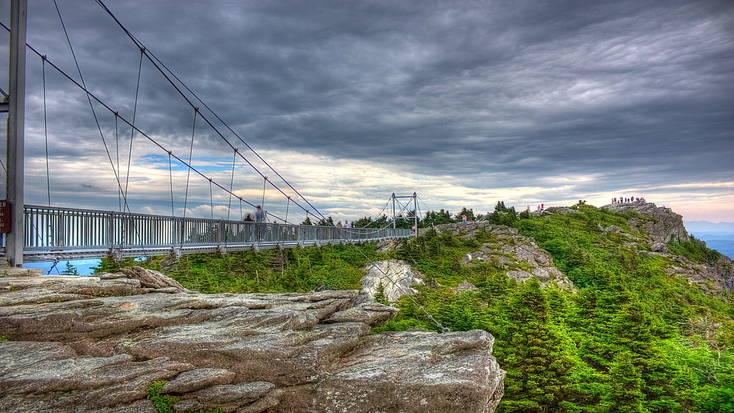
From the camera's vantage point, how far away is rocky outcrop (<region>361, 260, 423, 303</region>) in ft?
123

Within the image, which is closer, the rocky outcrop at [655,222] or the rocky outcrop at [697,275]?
the rocky outcrop at [697,275]

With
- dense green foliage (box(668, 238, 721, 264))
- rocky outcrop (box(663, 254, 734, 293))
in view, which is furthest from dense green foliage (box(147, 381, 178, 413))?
dense green foliage (box(668, 238, 721, 264))

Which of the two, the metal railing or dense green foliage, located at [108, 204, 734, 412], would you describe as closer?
the metal railing

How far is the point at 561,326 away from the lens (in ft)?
82.2

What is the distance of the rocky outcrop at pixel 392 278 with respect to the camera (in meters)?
37.4

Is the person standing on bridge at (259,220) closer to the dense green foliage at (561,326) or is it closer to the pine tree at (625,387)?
the dense green foliage at (561,326)

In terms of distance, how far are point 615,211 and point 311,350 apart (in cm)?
9519

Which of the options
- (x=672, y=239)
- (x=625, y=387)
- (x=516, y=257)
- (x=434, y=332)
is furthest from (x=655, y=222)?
(x=434, y=332)

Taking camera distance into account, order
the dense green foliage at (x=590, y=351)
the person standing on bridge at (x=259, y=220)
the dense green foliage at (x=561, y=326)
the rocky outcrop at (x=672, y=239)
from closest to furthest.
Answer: the dense green foliage at (x=590, y=351) < the dense green foliage at (x=561, y=326) < the person standing on bridge at (x=259, y=220) < the rocky outcrop at (x=672, y=239)

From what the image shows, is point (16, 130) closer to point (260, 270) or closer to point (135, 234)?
point (135, 234)

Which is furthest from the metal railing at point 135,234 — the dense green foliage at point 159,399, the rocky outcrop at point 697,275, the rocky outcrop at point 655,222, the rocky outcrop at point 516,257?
the rocky outcrop at point 655,222

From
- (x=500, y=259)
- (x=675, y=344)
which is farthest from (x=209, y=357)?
(x=500, y=259)

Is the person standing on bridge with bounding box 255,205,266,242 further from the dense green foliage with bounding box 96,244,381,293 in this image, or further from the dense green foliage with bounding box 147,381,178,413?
the dense green foliage with bounding box 147,381,178,413

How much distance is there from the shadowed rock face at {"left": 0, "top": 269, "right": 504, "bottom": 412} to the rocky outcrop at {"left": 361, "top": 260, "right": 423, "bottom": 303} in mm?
20258
